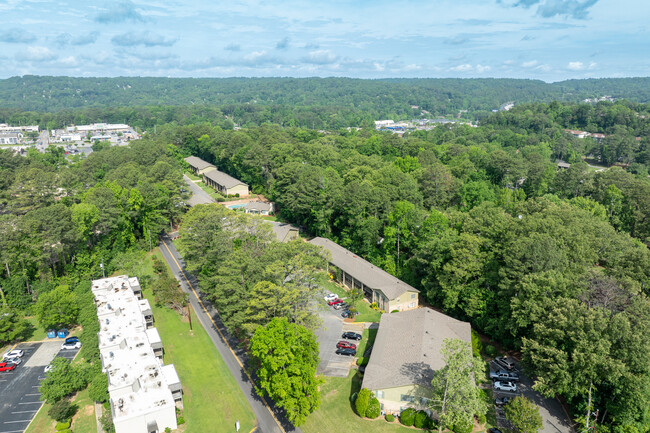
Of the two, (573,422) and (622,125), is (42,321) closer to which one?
(573,422)

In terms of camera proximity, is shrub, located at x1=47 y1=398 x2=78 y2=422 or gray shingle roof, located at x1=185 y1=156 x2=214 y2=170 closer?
shrub, located at x1=47 y1=398 x2=78 y2=422

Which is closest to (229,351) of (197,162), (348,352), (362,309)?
(348,352)

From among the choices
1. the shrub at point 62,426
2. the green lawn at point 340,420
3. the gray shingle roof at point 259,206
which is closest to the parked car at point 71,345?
the shrub at point 62,426

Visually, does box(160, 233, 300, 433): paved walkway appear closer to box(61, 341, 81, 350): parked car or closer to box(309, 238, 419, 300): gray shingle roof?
box(61, 341, 81, 350): parked car

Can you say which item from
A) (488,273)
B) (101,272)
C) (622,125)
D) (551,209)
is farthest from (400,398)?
(622,125)

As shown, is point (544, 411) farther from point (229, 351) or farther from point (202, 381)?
point (202, 381)

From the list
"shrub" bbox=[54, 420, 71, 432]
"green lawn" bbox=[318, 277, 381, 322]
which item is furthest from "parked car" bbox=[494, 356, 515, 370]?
"shrub" bbox=[54, 420, 71, 432]
